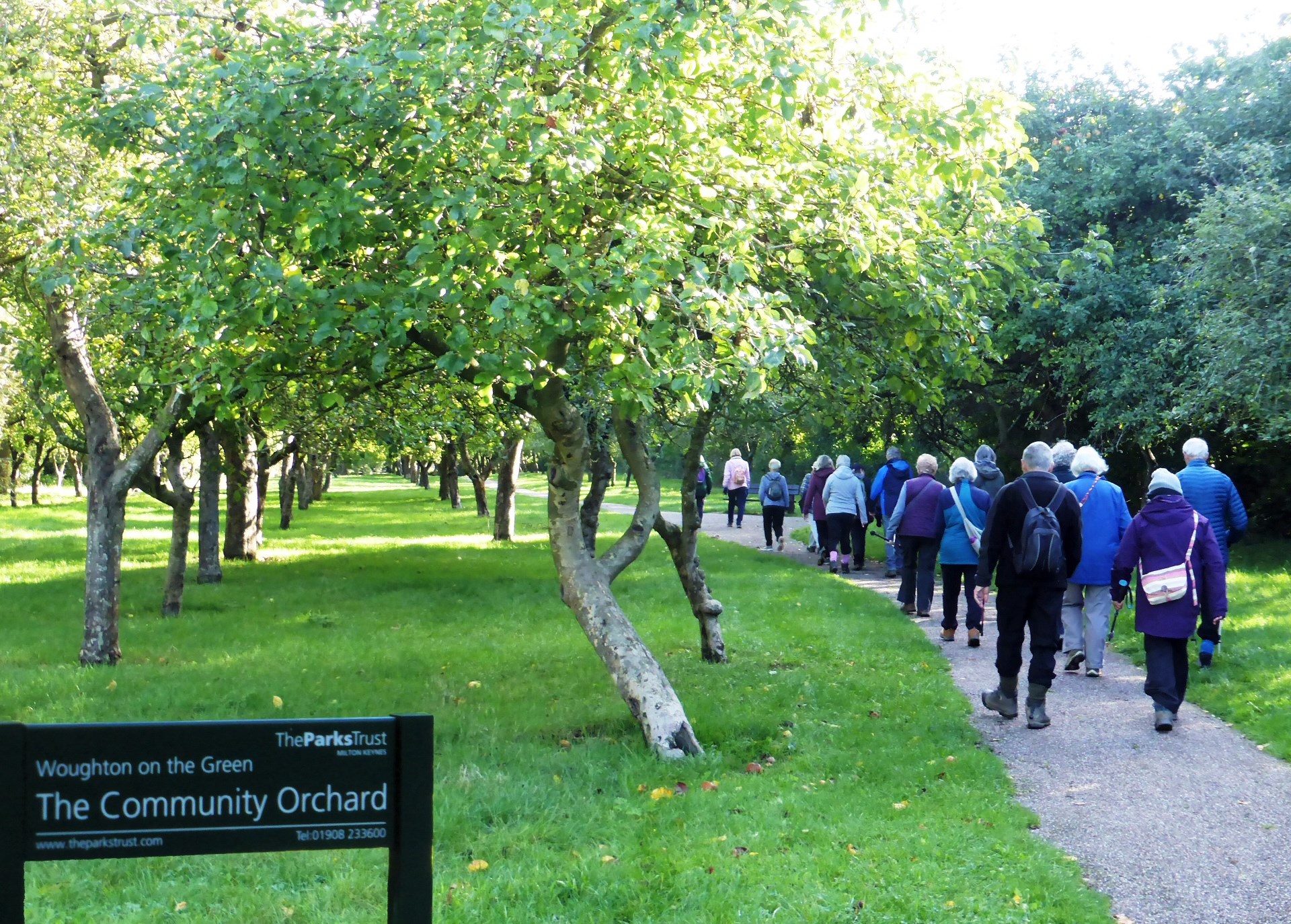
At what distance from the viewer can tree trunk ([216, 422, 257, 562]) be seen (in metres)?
19.3

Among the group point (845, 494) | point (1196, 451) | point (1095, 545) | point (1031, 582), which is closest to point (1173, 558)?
point (1031, 582)

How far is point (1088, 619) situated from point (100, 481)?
9.40 m

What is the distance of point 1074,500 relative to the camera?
342 inches

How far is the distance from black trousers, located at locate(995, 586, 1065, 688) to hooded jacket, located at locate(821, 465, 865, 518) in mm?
9408

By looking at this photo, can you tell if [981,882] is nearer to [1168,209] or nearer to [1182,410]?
[1182,410]

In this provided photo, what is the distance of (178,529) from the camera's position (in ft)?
49.2

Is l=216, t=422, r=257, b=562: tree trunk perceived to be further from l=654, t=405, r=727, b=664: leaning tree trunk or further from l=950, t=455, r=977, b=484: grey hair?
l=950, t=455, r=977, b=484: grey hair

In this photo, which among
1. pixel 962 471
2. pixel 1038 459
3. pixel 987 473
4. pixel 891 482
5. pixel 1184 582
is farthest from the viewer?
pixel 891 482

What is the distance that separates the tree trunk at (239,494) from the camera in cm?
1934

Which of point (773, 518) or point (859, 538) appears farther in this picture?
point (773, 518)

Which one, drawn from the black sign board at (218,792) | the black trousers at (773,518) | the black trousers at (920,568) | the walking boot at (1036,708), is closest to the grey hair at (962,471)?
the black trousers at (920,568)

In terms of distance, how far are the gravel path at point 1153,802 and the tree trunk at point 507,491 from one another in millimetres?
16289

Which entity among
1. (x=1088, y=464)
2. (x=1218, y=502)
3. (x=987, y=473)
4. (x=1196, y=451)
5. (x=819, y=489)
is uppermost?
(x=1196, y=451)

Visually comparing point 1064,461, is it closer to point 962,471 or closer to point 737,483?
point 962,471
